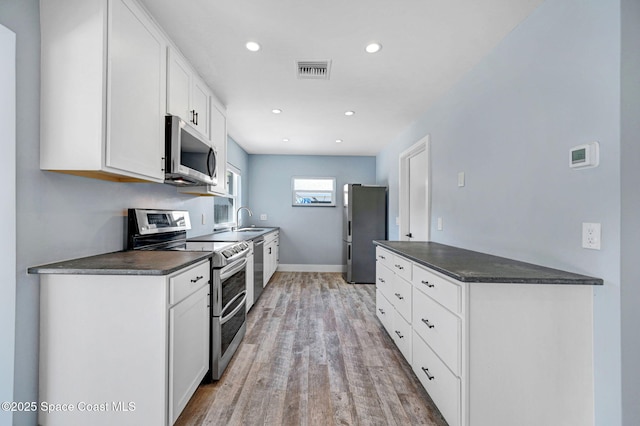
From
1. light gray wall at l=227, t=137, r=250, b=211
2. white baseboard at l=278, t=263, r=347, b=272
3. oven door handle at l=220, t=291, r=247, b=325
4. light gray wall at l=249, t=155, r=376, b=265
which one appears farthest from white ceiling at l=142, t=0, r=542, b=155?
white baseboard at l=278, t=263, r=347, b=272

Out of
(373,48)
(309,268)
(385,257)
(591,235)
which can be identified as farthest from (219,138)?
(309,268)

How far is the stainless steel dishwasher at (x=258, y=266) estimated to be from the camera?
3.52m

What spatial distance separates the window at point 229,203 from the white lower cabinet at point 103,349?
2607 mm

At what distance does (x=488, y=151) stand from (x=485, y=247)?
74 centimetres

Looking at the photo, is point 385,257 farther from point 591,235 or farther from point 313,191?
point 313,191

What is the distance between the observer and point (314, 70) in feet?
7.97

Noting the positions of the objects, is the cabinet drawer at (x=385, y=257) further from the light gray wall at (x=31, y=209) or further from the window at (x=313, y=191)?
the window at (x=313, y=191)

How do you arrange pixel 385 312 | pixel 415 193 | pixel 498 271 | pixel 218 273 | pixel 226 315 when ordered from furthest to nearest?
pixel 415 193, pixel 385 312, pixel 226 315, pixel 218 273, pixel 498 271

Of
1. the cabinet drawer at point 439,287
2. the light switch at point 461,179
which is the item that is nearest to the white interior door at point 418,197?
the light switch at point 461,179

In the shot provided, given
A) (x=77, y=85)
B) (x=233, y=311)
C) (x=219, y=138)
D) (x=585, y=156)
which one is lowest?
(x=233, y=311)

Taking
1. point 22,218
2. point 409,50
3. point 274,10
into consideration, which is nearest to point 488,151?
point 409,50

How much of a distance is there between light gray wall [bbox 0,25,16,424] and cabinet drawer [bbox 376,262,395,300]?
7.91 feet

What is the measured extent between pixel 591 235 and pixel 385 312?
1778 millimetres

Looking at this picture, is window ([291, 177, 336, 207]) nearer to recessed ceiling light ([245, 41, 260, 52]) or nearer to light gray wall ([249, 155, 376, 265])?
light gray wall ([249, 155, 376, 265])
